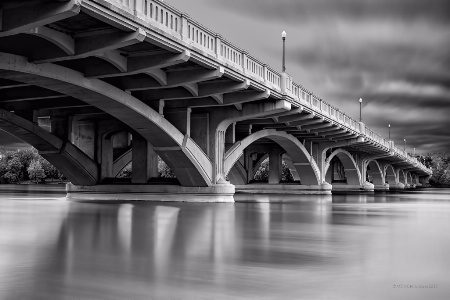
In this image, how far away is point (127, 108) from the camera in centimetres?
2381

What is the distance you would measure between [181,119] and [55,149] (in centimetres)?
825

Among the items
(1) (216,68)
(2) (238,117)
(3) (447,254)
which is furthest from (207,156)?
(3) (447,254)

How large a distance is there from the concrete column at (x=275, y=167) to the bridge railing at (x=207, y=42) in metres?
22.6

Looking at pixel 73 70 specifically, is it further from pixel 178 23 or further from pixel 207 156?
pixel 207 156

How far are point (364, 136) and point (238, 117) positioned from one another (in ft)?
93.4

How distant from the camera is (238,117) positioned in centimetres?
3097

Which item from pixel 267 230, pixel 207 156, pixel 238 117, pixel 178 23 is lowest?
pixel 267 230

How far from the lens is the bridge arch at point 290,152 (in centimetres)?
3375

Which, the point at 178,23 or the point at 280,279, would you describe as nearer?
the point at 280,279

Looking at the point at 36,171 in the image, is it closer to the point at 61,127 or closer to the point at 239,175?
the point at 239,175

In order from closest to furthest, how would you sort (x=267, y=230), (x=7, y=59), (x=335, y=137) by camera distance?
(x=267, y=230) → (x=7, y=59) → (x=335, y=137)

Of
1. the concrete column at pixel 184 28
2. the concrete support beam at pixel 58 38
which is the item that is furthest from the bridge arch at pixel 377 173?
the concrete support beam at pixel 58 38

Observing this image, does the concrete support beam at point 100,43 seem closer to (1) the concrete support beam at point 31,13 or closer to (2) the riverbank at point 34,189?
(1) the concrete support beam at point 31,13

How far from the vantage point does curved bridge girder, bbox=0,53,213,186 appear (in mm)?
18391
